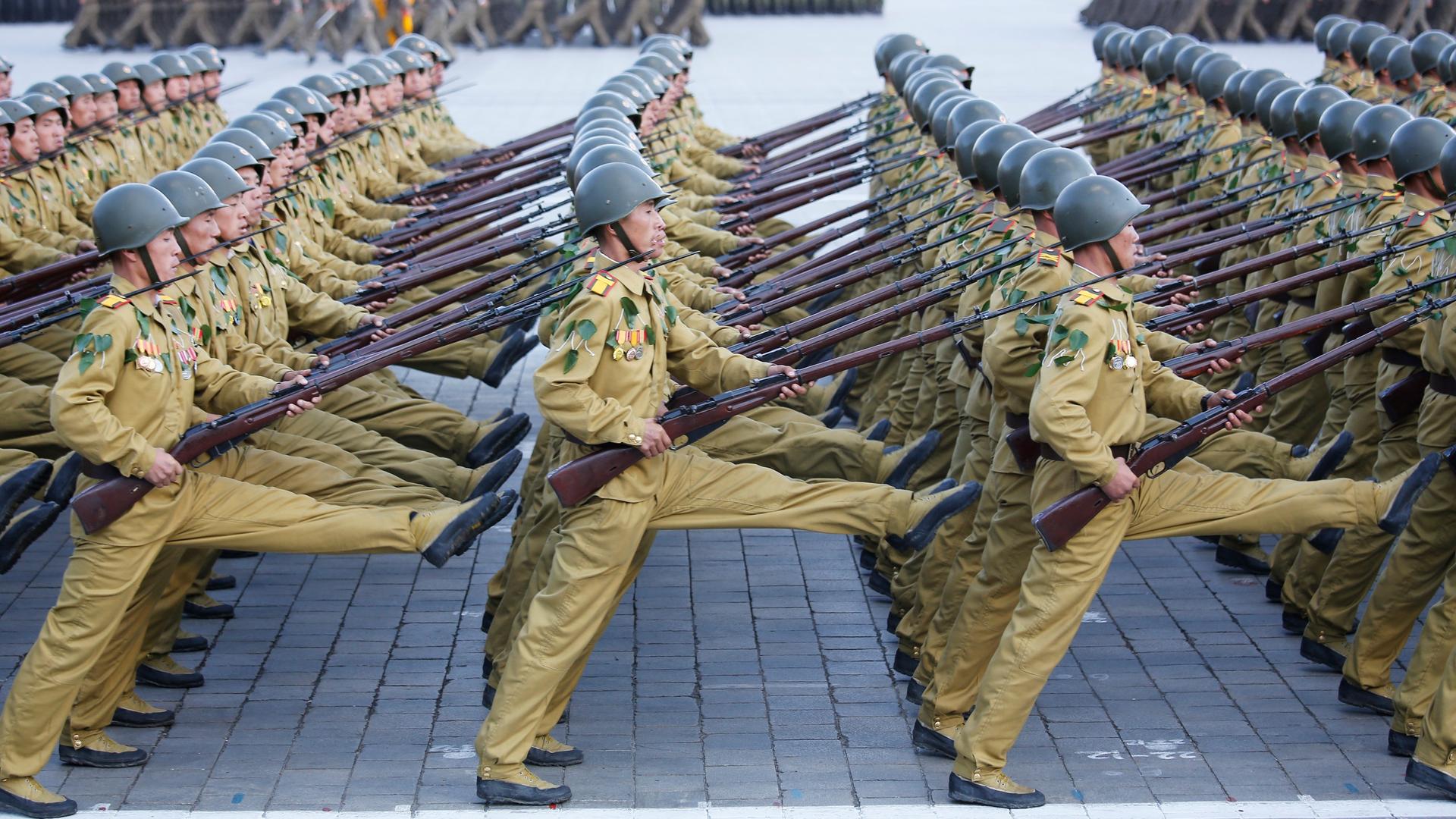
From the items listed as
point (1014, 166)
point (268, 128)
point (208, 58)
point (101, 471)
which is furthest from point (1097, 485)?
point (208, 58)

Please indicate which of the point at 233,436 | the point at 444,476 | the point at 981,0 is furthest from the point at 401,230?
the point at 981,0

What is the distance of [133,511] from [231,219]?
164 cm

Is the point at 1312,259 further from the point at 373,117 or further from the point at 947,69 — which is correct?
the point at 373,117

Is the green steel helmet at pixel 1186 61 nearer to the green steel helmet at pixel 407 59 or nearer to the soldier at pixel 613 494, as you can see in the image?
the green steel helmet at pixel 407 59

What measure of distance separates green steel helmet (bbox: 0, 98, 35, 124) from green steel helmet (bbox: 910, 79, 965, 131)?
4.97m

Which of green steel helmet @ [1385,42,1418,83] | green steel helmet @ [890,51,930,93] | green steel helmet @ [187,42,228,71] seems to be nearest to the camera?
green steel helmet @ [1385,42,1418,83]

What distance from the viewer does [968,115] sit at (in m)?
8.80

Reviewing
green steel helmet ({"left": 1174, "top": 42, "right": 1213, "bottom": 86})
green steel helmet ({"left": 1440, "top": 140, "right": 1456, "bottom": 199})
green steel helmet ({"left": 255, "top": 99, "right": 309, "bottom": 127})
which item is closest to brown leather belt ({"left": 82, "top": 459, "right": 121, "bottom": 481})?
green steel helmet ({"left": 255, "top": 99, "right": 309, "bottom": 127})

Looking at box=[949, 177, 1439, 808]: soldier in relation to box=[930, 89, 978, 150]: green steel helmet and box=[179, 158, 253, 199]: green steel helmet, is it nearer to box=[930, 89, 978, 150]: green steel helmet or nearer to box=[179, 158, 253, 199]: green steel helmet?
box=[930, 89, 978, 150]: green steel helmet

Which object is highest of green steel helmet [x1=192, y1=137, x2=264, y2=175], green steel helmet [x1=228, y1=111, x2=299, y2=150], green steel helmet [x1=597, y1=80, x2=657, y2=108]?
green steel helmet [x1=192, y1=137, x2=264, y2=175]

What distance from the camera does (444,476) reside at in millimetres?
7180

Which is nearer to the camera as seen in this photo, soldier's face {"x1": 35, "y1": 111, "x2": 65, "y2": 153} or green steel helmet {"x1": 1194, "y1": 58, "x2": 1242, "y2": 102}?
soldier's face {"x1": 35, "y1": 111, "x2": 65, "y2": 153}

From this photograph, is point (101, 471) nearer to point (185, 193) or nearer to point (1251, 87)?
point (185, 193)

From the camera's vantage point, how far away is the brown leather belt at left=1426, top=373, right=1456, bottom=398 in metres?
6.38
